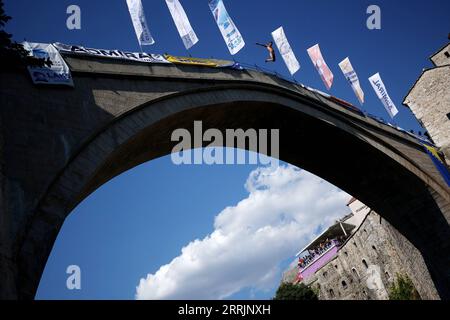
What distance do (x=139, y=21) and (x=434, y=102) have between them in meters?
20.8

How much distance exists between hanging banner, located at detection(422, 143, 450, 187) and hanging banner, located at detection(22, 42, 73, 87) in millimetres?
19251

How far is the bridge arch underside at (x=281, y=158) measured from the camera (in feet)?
27.8

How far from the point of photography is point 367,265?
1358 inches

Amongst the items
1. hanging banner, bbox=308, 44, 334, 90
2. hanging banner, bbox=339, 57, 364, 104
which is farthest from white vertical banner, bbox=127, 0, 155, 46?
hanging banner, bbox=339, 57, 364, 104

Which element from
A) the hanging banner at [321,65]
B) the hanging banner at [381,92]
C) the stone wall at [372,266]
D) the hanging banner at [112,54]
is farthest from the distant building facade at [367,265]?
the hanging banner at [112,54]

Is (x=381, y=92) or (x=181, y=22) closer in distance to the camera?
(x=181, y=22)

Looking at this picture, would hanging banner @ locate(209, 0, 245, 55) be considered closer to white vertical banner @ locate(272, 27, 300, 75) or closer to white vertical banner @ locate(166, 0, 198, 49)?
white vertical banner @ locate(166, 0, 198, 49)

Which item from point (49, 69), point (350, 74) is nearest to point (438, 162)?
point (350, 74)

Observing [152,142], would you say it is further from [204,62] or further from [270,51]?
[270,51]

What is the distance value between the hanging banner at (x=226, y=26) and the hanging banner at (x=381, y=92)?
12238 millimetres

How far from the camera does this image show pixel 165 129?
520 inches

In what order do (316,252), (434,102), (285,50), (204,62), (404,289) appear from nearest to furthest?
(204,62) < (285,50) < (434,102) < (404,289) < (316,252)

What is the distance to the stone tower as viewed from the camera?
25016 millimetres
